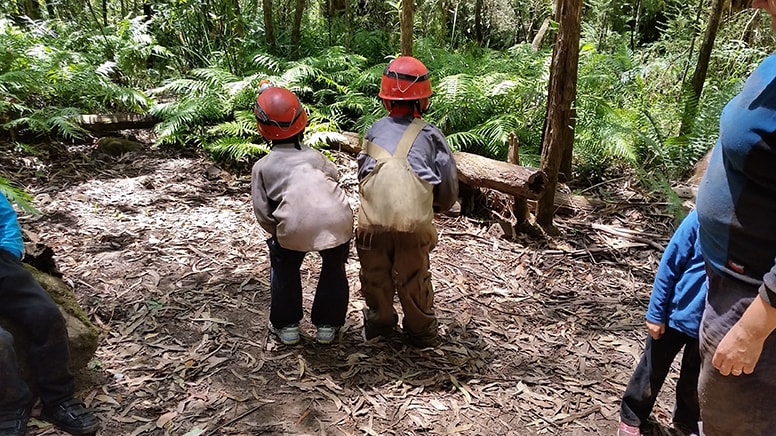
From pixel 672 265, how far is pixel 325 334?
2.07m

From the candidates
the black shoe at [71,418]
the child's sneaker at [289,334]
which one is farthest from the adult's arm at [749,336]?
the black shoe at [71,418]

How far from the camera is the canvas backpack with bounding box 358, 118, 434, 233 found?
2953mm

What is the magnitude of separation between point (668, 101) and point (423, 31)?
19.3ft

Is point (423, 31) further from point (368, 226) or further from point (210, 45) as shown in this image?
point (368, 226)

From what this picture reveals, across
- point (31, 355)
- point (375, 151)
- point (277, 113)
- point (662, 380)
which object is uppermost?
point (277, 113)

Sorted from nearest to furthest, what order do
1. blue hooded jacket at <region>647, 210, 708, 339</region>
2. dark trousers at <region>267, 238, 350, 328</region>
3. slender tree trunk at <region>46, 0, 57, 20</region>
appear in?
blue hooded jacket at <region>647, 210, 708, 339</region>, dark trousers at <region>267, 238, 350, 328</region>, slender tree trunk at <region>46, 0, 57, 20</region>

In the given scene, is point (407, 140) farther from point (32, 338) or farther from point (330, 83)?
point (330, 83)

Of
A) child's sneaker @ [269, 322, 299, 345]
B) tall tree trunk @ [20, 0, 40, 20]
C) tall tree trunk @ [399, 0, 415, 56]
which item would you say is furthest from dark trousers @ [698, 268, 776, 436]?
tall tree trunk @ [20, 0, 40, 20]

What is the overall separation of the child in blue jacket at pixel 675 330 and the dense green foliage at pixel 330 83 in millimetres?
2679

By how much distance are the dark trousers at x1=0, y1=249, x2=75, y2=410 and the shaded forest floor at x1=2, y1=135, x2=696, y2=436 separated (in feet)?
0.80

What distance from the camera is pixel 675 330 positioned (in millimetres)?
2588

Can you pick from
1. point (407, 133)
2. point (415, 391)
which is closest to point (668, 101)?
point (407, 133)

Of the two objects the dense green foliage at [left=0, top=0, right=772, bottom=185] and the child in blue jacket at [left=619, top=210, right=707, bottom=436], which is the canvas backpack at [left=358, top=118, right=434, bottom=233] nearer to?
the child in blue jacket at [left=619, top=210, right=707, bottom=436]

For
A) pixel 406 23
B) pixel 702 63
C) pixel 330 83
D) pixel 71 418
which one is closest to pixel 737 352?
pixel 71 418
